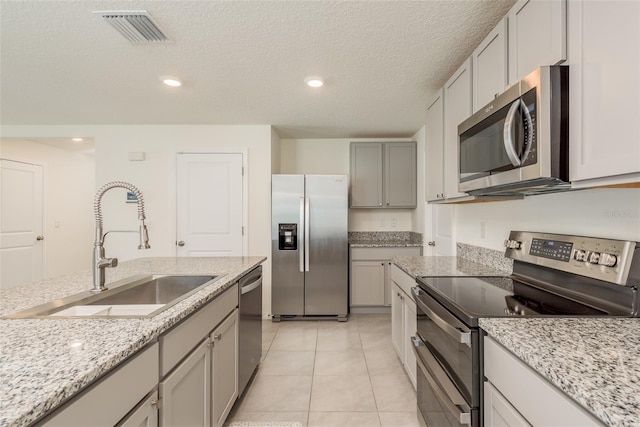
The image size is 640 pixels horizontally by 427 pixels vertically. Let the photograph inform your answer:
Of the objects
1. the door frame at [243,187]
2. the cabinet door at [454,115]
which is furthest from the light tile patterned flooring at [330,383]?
the cabinet door at [454,115]

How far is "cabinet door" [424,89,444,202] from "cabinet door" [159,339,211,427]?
75.0 inches

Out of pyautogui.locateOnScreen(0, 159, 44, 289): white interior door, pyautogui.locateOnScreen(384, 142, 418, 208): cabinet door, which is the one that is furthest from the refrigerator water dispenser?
pyautogui.locateOnScreen(0, 159, 44, 289): white interior door

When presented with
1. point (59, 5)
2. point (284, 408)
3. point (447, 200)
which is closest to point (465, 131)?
point (447, 200)

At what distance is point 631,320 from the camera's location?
1011 millimetres

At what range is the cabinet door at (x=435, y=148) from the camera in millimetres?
2273

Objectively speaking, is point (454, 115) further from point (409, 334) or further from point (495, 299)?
point (409, 334)

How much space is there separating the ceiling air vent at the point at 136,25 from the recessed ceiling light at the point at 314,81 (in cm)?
99

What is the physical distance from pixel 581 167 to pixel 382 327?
8.95 ft

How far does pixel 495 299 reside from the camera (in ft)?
4.32

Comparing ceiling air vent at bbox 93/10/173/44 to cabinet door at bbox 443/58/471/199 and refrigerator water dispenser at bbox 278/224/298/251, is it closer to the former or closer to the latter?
cabinet door at bbox 443/58/471/199

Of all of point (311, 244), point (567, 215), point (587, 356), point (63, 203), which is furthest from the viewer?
point (63, 203)

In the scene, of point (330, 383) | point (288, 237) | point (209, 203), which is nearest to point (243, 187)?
point (209, 203)

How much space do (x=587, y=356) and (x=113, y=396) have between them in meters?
1.23

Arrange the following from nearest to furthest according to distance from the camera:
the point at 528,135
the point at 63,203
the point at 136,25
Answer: the point at 528,135
the point at 136,25
the point at 63,203
